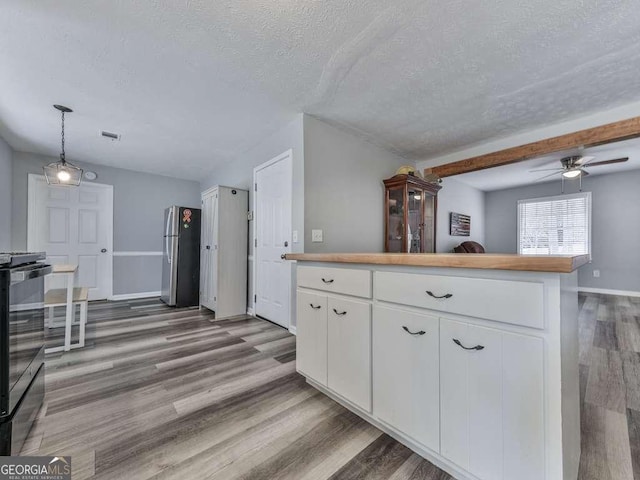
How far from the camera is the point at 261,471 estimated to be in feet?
3.69

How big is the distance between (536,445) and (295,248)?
232cm

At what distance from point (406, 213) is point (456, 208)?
236 cm

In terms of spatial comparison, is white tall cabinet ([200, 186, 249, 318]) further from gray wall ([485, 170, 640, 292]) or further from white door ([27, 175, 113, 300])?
gray wall ([485, 170, 640, 292])

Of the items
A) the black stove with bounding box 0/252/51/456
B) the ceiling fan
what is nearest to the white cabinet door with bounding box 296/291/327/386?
the black stove with bounding box 0/252/51/456

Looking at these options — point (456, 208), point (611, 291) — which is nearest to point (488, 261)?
point (456, 208)

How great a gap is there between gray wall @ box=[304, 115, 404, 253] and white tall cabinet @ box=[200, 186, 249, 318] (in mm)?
1353

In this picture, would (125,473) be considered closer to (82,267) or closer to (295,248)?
(295,248)

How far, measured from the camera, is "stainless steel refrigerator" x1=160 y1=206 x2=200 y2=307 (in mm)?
4074

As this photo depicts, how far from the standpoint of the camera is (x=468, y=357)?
102 centimetres

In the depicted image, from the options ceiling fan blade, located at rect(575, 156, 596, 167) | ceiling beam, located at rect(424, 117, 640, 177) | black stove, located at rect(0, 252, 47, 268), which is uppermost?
ceiling fan blade, located at rect(575, 156, 596, 167)

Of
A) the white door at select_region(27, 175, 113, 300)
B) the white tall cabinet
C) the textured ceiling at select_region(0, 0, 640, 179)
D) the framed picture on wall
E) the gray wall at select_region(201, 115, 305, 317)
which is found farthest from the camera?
the framed picture on wall

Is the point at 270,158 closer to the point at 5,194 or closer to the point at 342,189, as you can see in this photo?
the point at 342,189

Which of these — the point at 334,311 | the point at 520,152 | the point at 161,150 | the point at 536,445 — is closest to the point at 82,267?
the point at 161,150

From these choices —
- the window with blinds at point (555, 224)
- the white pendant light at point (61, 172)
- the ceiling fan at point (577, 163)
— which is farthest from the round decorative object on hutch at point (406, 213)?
the white pendant light at point (61, 172)
